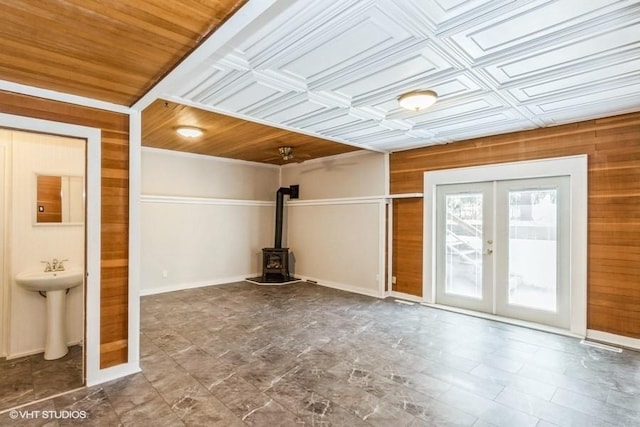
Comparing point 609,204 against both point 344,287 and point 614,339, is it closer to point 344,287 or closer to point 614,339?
point 614,339

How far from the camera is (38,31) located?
1814 mm

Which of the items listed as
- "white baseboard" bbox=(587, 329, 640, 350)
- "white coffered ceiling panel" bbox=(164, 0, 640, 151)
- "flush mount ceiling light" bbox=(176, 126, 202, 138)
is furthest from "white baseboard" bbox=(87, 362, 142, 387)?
"white baseboard" bbox=(587, 329, 640, 350)

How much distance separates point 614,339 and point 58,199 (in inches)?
249

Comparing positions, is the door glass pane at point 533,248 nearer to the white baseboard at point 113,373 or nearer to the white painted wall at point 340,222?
the white painted wall at point 340,222

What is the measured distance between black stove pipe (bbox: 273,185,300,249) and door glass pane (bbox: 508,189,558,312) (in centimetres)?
445

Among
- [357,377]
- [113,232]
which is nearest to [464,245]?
[357,377]

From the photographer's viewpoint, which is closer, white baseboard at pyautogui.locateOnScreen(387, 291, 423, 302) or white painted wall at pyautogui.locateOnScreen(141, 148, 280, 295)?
white baseboard at pyautogui.locateOnScreen(387, 291, 423, 302)

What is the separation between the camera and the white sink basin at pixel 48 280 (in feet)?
10.4

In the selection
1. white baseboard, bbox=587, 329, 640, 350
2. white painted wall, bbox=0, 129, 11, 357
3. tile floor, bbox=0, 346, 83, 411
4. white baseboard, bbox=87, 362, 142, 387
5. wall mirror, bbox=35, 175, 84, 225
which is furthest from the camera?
white baseboard, bbox=587, 329, 640, 350

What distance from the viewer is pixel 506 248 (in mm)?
4562

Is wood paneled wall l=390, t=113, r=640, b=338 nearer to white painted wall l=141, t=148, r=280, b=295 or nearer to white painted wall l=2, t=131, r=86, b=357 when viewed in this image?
white painted wall l=141, t=148, r=280, b=295

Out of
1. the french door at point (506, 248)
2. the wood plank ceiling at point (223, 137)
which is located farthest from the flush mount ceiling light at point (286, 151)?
the french door at point (506, 248)

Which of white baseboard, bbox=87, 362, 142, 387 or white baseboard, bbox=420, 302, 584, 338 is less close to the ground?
white baseboard, bbox=87, 362, 142, 387

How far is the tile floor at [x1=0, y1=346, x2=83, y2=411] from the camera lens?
2.59 metres
